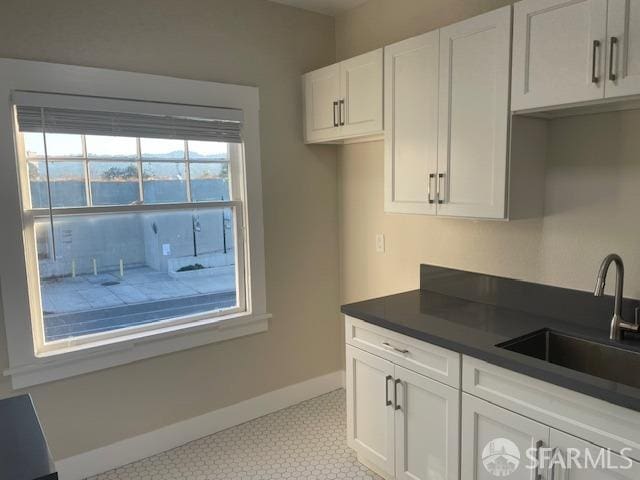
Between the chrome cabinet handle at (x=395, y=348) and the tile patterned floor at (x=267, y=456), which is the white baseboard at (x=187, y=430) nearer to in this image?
the tile patterned floor at (x=267, y=456)

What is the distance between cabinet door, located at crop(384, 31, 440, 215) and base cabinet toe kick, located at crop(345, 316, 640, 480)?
2.24ft

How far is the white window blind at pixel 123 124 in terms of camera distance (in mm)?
2236

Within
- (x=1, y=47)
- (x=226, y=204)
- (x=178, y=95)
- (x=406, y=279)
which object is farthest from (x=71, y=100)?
(x=406, y=279)

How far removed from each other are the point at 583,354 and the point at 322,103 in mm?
1943

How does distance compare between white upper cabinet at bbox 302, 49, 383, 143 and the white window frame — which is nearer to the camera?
the white window frame

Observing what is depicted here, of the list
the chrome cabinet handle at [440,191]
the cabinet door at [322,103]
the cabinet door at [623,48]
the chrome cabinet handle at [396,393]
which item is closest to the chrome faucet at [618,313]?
the cabinet door at [623,48]

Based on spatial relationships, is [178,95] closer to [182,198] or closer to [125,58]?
[125,58]

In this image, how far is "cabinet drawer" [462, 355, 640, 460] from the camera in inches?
55.5

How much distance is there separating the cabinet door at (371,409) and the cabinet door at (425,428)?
0.21ft

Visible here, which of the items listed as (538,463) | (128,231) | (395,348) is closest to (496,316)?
(395,348)

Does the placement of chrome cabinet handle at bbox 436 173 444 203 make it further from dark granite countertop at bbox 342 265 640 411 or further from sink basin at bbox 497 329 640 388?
sink basin at bbox 497 329 640 388

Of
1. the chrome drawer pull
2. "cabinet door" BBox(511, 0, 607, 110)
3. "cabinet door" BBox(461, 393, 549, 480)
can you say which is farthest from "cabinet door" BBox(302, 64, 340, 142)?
"cabinet door" BBox(461, 393, 549, 480)

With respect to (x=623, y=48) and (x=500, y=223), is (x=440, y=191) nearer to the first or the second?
(x=500, y=223)

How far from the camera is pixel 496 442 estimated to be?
70.0 inches
